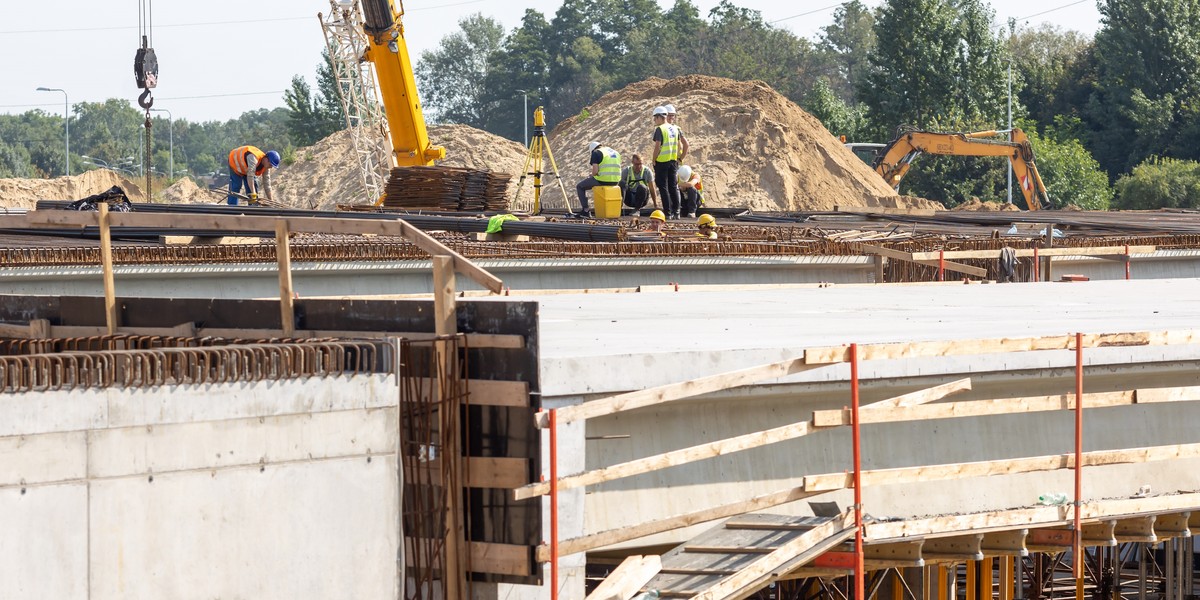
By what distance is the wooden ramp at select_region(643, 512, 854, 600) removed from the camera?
7789 mm

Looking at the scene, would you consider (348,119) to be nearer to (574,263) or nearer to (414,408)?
(574,263)

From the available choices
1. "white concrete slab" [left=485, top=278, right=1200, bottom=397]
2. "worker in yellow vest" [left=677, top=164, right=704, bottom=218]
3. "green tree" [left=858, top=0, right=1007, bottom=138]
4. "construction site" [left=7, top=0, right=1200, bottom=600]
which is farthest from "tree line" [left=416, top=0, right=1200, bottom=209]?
"construction site" [left=7, top=0, right=1200, bottom=600]

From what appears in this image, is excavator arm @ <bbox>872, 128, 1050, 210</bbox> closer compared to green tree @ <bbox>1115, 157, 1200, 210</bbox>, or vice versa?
excavator arm @ <bbox>872, 128, 1050, 210</bbox>

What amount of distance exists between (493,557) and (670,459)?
1.08 meters

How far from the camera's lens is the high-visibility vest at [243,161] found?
2562cm

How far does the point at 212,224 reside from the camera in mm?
8250

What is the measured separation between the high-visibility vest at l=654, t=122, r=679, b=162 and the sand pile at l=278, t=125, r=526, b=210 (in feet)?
92.0

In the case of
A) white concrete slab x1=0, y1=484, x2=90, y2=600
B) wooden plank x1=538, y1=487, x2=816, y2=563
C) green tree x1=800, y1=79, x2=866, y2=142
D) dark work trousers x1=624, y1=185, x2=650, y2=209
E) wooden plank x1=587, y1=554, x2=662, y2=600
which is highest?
green tree x1=800, y1=79, x2=866, y2=142

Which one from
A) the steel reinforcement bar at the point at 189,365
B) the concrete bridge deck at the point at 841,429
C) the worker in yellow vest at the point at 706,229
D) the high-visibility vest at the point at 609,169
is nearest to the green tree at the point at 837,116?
the high-visibility vest at the point at 609,169

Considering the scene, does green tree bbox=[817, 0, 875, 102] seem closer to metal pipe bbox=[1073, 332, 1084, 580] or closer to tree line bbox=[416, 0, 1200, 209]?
tree line bbox=[416, 0, 1200, 209]

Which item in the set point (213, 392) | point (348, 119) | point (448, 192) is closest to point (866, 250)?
point (448, 192)

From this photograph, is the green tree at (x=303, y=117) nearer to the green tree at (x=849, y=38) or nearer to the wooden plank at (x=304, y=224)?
the green tree at (x=849, y=38)

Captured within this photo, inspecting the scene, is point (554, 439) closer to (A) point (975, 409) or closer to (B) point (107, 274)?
(A) point (975, 409)

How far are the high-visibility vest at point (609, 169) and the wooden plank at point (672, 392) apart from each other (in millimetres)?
15254
